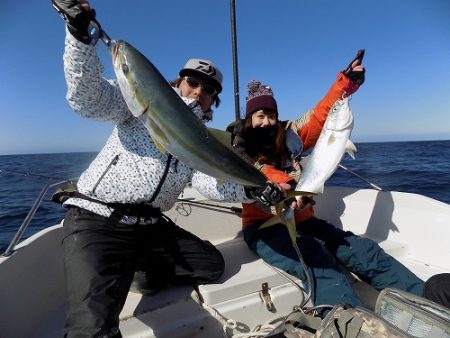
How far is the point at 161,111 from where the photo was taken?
6.82 feet

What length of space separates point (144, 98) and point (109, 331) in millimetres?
1547

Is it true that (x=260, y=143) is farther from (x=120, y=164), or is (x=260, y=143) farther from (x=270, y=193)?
(x=120, y=164)

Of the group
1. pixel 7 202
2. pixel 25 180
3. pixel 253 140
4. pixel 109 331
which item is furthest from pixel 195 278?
pixel 25 180

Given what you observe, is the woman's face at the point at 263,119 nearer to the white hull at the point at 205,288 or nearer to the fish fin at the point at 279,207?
the fish fin at the point at 279,207

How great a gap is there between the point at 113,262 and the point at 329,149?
9.36 feet

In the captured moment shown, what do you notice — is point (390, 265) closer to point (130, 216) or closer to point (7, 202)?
point (130, 216)

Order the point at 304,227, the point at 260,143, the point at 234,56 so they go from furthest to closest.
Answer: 1. the point at 234,56
2. the point at 260,143
3. the point at 304,227

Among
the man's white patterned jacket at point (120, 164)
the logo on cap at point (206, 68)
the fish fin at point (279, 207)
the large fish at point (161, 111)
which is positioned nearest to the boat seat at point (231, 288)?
the fish fin at point (279, 207)

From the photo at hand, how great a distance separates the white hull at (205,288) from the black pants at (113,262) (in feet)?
0.80

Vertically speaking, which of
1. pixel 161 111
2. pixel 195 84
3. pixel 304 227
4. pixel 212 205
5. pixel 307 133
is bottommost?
pixel 212 205

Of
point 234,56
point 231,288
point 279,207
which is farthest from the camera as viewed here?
point 234,56

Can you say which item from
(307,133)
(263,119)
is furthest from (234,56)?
(263,119)

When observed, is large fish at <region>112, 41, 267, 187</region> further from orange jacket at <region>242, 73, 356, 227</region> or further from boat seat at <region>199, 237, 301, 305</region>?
orange jacket at <region>242, 73, 356, 227</region>

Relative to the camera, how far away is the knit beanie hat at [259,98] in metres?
4.04
